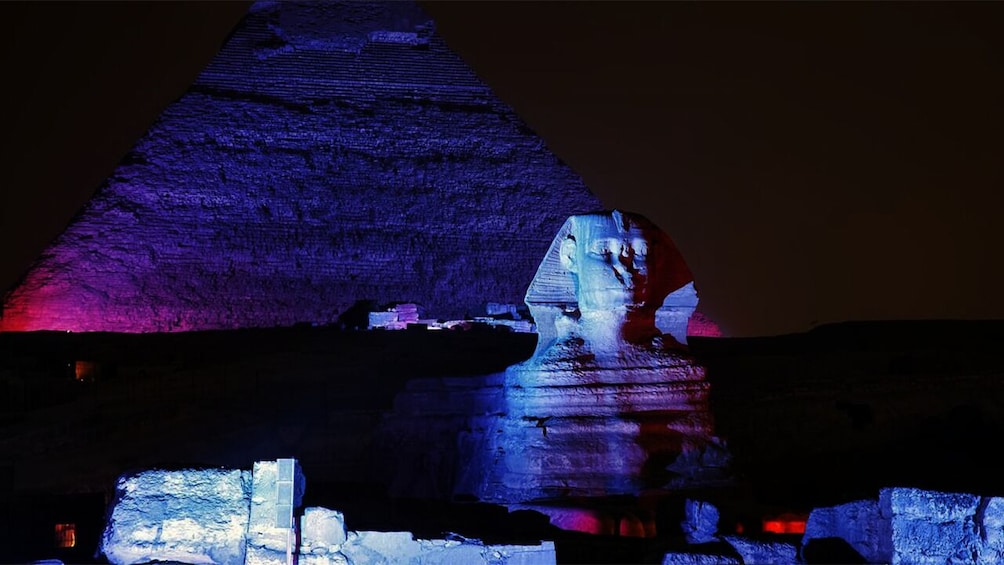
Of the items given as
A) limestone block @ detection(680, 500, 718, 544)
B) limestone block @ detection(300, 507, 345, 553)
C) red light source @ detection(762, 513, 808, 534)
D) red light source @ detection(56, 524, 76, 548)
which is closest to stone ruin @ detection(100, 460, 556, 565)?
limestone block @ detection(300, 507, 345, 553)

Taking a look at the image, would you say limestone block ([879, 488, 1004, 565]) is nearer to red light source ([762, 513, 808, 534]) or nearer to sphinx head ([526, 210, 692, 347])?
red light source ([762, 513, 808, 534])

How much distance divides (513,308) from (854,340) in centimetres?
858

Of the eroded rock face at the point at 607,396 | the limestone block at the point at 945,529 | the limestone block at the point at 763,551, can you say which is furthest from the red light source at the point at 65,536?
the limestone block at the point at 945,529

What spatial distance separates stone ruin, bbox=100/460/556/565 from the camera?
7.79 metres

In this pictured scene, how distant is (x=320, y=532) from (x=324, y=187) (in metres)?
49.7

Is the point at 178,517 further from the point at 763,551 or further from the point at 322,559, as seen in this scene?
the point at 763,551

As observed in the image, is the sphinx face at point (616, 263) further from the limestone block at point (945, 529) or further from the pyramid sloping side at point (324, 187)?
the pyramid sloping side at point (324, 187)

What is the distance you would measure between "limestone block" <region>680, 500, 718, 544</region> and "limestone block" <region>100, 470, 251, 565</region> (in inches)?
106

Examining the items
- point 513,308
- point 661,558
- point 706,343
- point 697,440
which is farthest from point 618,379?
point 513,308

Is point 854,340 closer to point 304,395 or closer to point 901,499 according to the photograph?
point 304,395

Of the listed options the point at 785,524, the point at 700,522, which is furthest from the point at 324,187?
the point at 700,522

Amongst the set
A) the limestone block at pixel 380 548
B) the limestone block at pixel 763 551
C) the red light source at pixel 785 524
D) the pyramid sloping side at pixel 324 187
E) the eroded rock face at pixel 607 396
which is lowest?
the limestone block at pixel 380 548

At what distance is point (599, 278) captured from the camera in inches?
451

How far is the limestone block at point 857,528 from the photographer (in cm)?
864
